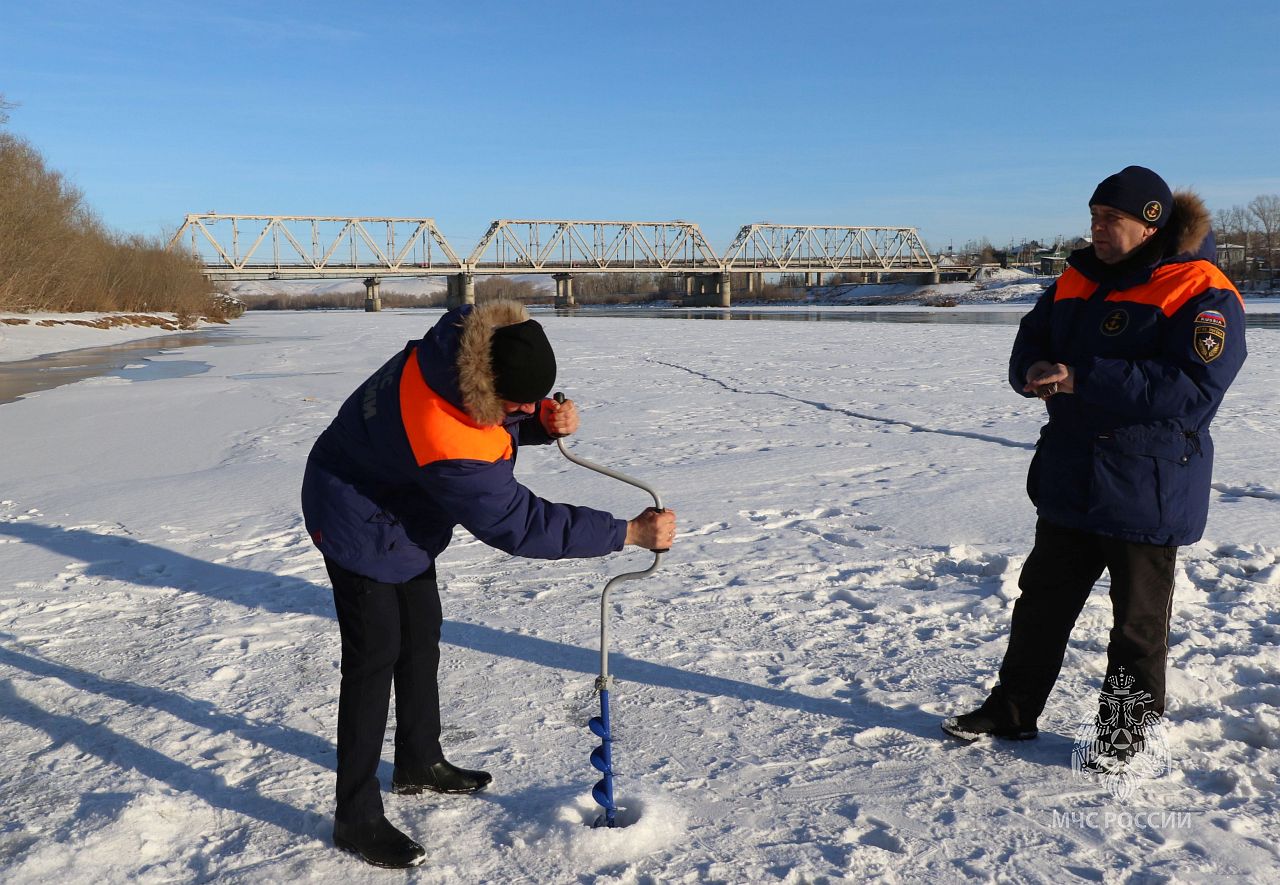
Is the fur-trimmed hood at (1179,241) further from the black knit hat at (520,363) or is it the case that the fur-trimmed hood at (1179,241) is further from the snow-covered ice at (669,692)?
the black knit hat at (520,363)

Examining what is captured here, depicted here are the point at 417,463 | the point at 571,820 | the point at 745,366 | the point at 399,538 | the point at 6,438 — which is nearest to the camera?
the point at 417,463

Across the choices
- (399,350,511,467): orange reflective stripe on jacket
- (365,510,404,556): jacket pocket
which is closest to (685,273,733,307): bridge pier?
(365,510,404,556): jacket pocket

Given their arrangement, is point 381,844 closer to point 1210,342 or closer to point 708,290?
point 1210,342

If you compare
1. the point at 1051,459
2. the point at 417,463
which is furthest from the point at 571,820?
the point at 1051,459

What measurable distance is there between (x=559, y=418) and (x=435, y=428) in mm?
495

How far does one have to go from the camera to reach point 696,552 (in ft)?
18.2

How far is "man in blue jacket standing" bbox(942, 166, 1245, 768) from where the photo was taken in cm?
278

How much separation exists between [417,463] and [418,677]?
2.66 feet

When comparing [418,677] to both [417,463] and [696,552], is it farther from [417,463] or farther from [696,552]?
[696,552]

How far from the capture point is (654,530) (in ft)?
8.57

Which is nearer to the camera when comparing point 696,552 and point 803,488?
point 696,552

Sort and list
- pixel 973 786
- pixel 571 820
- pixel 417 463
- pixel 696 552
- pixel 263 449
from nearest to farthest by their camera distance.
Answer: pixel 417 463 < pixel 571 820 < pixel 973 786 < pixel 696 552 < pixel 263 449

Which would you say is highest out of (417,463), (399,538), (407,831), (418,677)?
(417,463)

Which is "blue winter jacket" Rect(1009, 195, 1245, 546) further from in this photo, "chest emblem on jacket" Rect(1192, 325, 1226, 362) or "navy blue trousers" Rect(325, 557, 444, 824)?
"navy blue trousers" Rect(325, 557, 444, 824)
